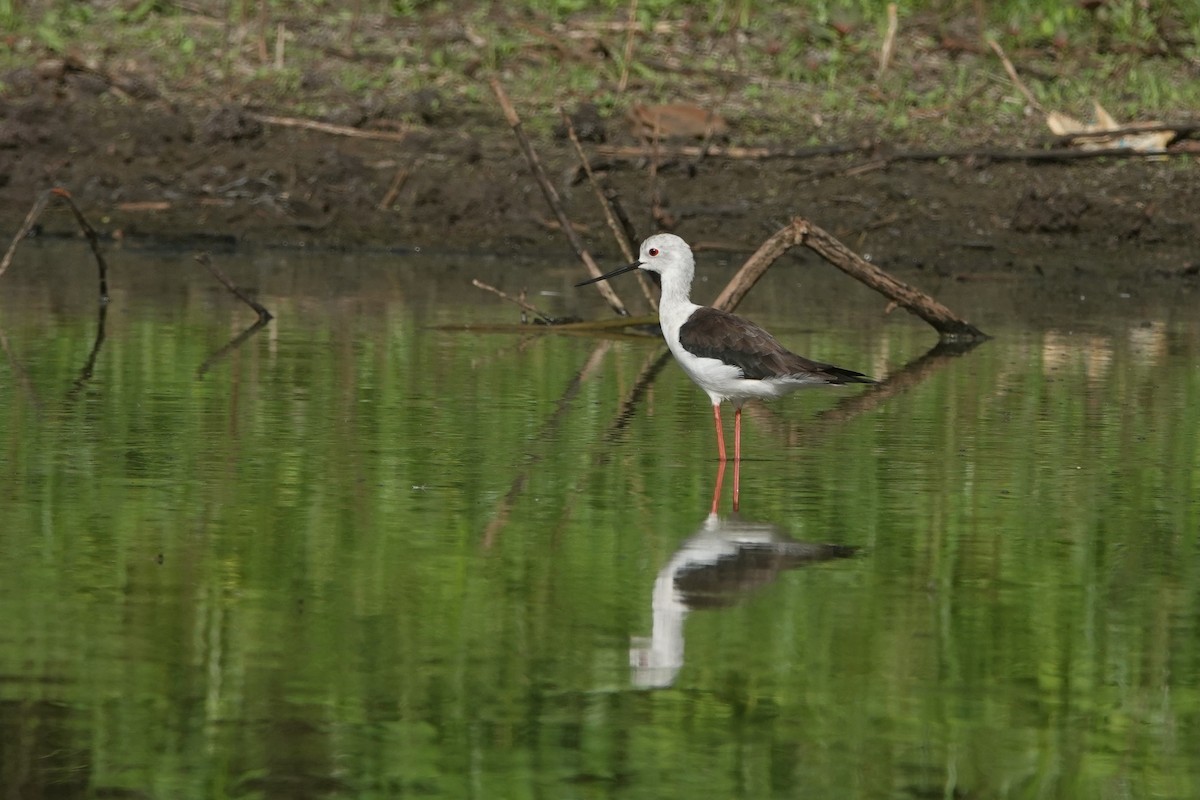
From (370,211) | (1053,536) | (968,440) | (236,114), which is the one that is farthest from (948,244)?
(1053,536)

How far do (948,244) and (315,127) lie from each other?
5.88 metres

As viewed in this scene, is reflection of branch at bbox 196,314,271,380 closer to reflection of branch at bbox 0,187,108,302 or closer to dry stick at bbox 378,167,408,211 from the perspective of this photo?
reflection of branch at bbox 0,187,108,302

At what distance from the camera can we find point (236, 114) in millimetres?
20422

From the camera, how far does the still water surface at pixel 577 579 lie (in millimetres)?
5398

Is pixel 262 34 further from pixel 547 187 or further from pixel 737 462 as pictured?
pixel 737 462

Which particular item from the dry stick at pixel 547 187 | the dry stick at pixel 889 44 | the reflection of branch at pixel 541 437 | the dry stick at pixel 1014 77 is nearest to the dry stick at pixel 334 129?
the dry stick at pixel 889 44

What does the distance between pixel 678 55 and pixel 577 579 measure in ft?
51.5

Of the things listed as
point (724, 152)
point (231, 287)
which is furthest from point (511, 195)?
point (231, 287)

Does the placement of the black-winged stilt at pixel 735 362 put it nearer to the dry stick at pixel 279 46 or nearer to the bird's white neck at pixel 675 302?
the bird's white neck at pixel 675 302

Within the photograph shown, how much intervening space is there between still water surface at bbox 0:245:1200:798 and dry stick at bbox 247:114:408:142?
23.4ft

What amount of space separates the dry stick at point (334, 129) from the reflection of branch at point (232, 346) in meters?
5.93

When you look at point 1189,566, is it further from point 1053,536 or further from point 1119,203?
point 1119,203

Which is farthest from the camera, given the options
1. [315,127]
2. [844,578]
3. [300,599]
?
[315,127]

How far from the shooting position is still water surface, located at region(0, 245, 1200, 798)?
5398 millimetres
